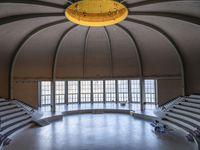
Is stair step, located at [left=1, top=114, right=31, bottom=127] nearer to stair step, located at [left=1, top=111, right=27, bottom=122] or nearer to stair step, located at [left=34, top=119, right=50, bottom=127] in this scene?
stair step, located at [left=1, top=111, right=27, bottom=122]

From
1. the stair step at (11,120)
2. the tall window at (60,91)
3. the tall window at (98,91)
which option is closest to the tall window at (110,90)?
the tall window at (98,91)

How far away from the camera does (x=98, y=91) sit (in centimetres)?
2364

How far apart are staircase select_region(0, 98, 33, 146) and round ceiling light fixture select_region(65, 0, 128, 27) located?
8047 millimetres

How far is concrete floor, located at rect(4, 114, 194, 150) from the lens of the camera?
10.5 metres

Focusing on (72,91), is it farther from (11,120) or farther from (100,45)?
(11,120)

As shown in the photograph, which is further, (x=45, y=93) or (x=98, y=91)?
(x=98, y=91)

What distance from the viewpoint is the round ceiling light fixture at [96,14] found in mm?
11250

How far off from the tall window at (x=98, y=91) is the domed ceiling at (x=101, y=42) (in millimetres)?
2845

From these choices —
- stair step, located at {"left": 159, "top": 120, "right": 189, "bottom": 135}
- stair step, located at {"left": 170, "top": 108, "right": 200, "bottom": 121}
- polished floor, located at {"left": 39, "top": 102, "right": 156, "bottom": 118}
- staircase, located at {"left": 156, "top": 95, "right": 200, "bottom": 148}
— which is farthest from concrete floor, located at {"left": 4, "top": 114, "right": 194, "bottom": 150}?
polished floor, located at {"left": 39, "top": 102, "right": 156, "bottom": 118}

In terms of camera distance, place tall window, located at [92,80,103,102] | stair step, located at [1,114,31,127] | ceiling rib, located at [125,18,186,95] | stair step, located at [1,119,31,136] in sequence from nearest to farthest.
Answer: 1. stair step, located at [1,119,31,136]
2. stair step, located at [1,114,31,127]
3. ceiling rib, located at [125,18,186,95]
4. tall window, located at [92,80,103,102]

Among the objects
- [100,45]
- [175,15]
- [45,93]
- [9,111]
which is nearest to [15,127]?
[9,111]

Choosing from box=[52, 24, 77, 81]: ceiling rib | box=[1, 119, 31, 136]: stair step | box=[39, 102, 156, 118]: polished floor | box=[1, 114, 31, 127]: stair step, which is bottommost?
box=[1, 119, 31, 136]: stair step

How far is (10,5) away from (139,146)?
10.1m

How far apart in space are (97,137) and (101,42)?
9884 millimetres
